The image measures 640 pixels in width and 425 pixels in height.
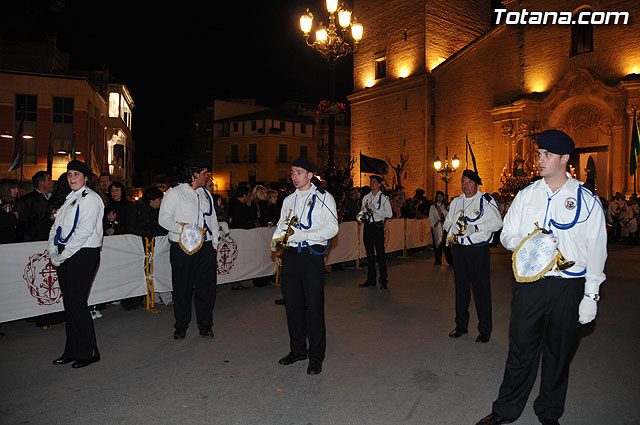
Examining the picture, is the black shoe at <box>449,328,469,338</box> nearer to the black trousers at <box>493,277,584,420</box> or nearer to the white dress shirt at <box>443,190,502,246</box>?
the white dress shirt at <box>443,190,502,246</box>

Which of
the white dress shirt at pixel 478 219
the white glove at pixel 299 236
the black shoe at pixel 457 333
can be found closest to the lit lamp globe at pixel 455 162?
the white dress shirt at pixel 478 219

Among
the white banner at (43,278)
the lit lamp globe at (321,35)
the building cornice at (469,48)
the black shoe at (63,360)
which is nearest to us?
the black shoe at (63,360)

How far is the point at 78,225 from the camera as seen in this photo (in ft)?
16.3

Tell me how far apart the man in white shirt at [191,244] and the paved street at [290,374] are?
1.26 ft

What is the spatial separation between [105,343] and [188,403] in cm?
237

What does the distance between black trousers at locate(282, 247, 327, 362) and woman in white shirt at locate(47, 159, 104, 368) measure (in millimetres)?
2087

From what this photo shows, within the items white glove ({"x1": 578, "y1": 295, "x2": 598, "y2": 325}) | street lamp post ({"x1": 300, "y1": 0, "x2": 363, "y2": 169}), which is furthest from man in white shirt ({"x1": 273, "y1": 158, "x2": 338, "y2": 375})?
street lamp post ({"x1": 300, "y1": 0, "x2": 363, "y2": 169})

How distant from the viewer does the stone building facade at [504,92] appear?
906 inches

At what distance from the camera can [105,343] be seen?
5.98m

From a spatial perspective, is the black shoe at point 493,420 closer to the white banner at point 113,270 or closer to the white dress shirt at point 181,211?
the white dress shirt at point 181,211

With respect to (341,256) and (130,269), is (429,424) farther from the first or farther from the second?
(341,256)

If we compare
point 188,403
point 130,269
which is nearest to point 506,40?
point 130,269

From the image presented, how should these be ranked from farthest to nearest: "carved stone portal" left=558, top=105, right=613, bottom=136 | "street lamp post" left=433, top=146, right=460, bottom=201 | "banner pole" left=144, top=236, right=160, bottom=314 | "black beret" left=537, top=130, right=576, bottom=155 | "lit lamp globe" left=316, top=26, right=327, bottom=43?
"street lamp post" left=433, top=146, right=460, bottom=201 → "carved stone portal" left=558, top=105, right=613, bottom=136 → "lit lamp globe" left=316, top=26, right=327, bottom=43 → "banner pole" left=144, top=236, right=160, bottom=314 → "black beret" left=537, top=130, right=576, bottom=155

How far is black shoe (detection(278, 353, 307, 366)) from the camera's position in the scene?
17.1 feet
